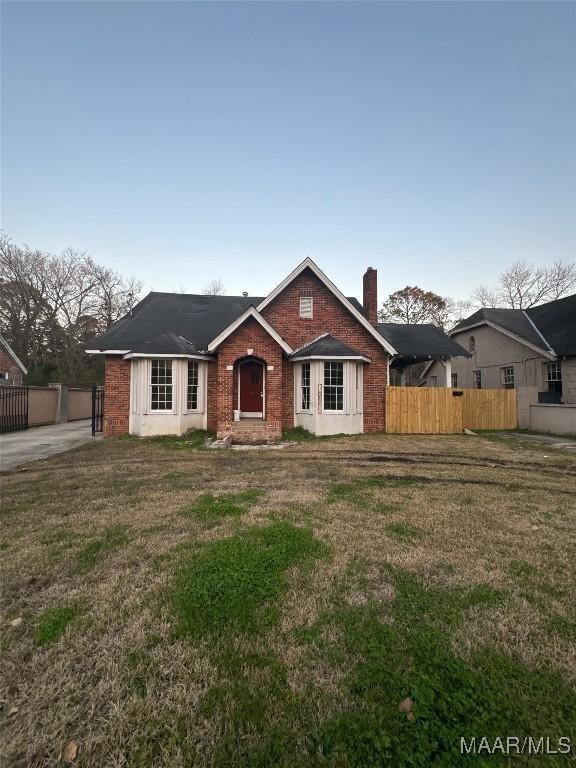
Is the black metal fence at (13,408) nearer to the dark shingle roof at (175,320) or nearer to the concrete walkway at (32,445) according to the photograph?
the concrete walkway at (32,445)

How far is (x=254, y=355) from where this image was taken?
531 inches

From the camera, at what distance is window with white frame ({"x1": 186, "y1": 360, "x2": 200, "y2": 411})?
1432 cm

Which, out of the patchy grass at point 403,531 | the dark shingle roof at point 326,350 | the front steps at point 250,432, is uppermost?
the dark shingle roof at point 326,350

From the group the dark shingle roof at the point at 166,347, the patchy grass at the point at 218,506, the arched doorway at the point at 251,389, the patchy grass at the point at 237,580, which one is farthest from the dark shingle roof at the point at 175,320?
the patchy grass at the point at 237,580

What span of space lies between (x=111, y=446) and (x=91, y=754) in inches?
446

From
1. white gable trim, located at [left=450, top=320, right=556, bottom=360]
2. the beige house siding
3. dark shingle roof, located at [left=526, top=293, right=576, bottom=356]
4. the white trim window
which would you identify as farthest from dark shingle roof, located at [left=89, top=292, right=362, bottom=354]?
dark shingle roof, located at [left=526, top=293, right=576, bottom=356]

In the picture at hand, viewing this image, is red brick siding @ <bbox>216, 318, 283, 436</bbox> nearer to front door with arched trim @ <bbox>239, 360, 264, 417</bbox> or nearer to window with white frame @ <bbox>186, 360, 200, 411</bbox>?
front door with arched trim @ <bbox>239, 360, 264, 417</bbox>

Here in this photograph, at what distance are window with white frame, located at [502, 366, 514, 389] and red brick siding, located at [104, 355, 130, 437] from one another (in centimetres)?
2080

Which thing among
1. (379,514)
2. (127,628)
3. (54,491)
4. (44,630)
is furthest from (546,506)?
(54,491)

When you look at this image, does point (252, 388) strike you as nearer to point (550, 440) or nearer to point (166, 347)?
point (166, 347)

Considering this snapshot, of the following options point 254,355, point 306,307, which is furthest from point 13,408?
point 306,307

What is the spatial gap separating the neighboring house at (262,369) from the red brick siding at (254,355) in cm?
4

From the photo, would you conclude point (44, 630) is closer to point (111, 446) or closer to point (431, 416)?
point (111, 446)

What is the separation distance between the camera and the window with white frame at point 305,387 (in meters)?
14.2
